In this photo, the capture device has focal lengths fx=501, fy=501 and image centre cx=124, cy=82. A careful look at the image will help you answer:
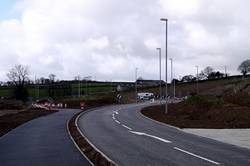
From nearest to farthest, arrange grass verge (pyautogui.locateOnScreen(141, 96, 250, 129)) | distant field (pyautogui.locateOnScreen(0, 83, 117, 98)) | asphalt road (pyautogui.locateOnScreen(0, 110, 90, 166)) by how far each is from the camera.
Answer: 1. asphalt road (pyautogui.locateOnScreen(0, 110, 90, 166))
2. grass verge (pyautogui.locateOnScreen(141, 96, 250, 129))
3. distant field (pyautogui.locateOnScreen(0, 83, 117, 98))

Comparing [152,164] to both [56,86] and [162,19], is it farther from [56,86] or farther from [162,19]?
[56,86]

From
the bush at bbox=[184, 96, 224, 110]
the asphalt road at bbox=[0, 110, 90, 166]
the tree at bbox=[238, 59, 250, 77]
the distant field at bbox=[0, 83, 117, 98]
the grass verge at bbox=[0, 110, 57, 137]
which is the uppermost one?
the tree at bbox=[238, 59, 250, 77]

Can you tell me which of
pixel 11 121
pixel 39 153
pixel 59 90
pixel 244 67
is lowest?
pixel 11 121

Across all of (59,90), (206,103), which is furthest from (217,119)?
(59,90)

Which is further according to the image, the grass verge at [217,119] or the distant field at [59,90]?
the distant field at [59,90]

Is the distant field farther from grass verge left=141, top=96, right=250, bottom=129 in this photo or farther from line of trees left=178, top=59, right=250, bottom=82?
grass verge left=141, top=96, right=250, bottom=129

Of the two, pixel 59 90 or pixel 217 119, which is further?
pixel 59 90

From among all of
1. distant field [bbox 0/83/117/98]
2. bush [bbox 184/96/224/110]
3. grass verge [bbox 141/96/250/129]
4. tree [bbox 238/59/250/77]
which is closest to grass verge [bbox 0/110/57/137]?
grass verge [bbox 141/96/250/129]

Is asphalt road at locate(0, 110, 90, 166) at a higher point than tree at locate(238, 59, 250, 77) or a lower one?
lower

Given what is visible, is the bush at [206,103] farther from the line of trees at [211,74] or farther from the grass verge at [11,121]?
the line of trees at [211,74]

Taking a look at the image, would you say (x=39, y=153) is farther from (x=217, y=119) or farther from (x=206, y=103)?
(x=206, y=103)

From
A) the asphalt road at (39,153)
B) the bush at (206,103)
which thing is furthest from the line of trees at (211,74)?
the asphalt road at (39,153)

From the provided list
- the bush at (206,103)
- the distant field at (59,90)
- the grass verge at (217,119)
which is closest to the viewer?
the grass verge at (217,119)

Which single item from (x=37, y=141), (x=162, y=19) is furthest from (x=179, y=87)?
(x=37, y=141)
